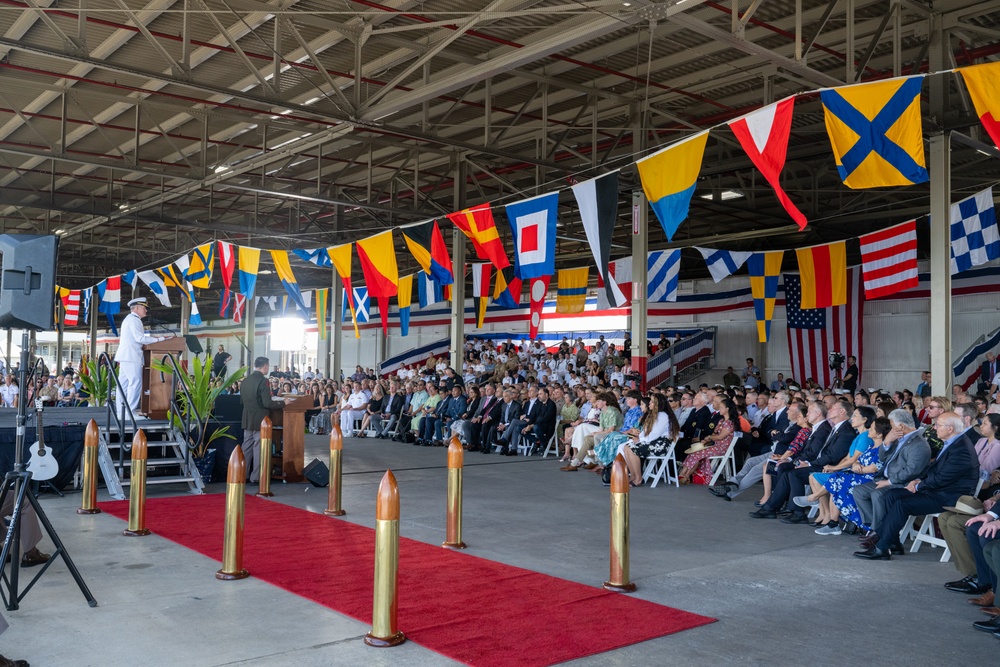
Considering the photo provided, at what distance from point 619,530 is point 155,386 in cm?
825

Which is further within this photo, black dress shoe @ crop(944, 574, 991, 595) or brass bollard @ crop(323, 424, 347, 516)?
brass bollard @ crop(323, 424, 347, 516)

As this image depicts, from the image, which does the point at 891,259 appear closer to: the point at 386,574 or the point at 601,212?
the point at 601,212

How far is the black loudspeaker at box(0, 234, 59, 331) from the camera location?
4676mm

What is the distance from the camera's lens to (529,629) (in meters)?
4.57

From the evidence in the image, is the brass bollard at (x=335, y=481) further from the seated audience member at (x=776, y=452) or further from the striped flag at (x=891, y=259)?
the striped flag at (x=891, y=259)

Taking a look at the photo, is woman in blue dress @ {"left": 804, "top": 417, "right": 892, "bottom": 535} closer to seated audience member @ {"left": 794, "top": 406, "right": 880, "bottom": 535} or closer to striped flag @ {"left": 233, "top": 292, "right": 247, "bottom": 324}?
seated audience member @ {"left": 794, "top": 406, "right": 880, "bottom": 535}

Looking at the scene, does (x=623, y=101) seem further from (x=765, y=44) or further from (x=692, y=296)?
(x=692, y=296)

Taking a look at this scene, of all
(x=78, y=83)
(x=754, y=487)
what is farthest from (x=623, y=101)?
(x=78, y=83)

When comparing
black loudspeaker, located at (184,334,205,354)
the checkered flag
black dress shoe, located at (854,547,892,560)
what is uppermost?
the checkered flag

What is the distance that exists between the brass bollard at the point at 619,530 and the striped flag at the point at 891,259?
9.62 metres

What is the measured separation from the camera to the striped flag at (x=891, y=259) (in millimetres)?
12922

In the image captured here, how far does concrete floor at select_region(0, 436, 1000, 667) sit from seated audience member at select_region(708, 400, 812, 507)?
781 mm

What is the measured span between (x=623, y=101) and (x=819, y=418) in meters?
8.48

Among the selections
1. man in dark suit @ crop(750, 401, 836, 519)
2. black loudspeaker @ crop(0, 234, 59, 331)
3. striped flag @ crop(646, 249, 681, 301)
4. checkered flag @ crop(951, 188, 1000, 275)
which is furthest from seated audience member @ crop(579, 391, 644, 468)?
black loudspeaker @ crop(0, 234, 59, 331)
